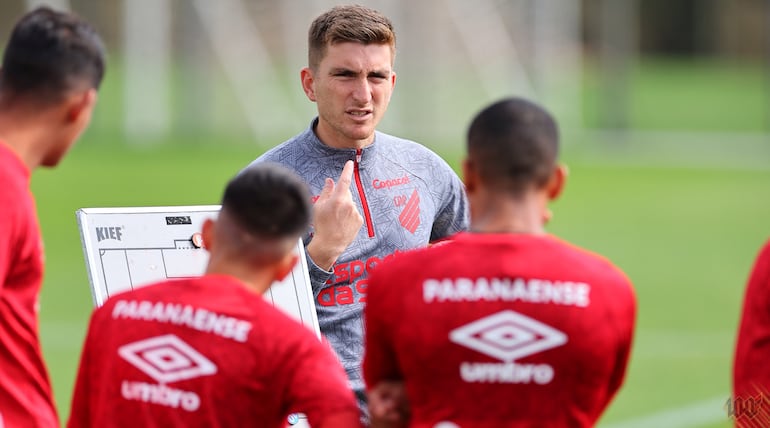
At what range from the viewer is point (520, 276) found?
13.9ft

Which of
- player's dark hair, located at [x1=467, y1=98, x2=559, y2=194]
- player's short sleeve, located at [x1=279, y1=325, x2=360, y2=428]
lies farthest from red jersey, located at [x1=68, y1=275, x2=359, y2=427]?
player's dark hair, located at [x1=467, y1=98, x2=559, y2=194]

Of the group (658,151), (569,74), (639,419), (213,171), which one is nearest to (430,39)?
(658,151)

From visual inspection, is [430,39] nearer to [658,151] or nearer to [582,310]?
[658,151]

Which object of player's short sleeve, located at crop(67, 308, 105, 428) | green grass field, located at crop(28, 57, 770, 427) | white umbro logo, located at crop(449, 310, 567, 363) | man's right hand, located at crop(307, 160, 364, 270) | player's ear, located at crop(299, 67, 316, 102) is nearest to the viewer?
white umbro logo, located at crop(449, 310, 567, 363)

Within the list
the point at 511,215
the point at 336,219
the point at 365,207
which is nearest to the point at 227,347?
the point at 511,215

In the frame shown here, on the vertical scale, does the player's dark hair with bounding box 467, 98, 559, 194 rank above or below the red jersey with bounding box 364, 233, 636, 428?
above

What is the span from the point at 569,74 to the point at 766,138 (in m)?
16.1

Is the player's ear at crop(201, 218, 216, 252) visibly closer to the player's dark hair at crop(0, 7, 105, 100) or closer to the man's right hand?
the player's dark hair at crop(0, 7, 105, 100)

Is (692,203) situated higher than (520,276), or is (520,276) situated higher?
(520,276)

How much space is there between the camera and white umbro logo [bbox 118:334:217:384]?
430 centimetres

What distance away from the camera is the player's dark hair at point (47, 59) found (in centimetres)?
470

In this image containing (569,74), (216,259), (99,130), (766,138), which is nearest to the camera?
(216,259)

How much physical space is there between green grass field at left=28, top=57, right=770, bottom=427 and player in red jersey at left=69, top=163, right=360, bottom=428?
7.11 metres

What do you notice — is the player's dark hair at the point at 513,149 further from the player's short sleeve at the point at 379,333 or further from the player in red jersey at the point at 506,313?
the player's short sleeve at the point at 379,333
